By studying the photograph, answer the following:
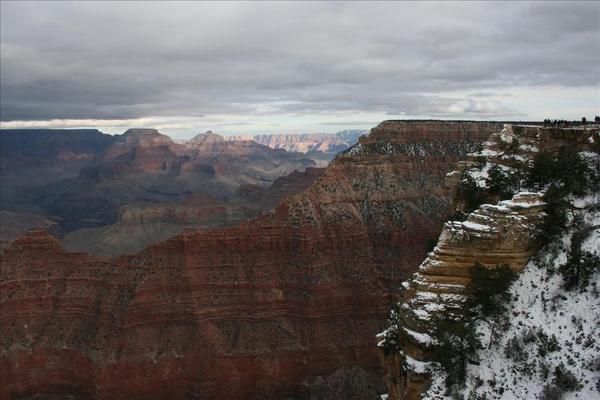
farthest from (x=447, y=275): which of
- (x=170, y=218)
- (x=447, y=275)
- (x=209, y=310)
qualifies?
(x=170, y=218)

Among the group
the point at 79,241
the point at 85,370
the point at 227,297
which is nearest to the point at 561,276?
the point at 227,297

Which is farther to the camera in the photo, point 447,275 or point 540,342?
point 447,275

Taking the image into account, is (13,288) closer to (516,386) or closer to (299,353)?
(299,353)

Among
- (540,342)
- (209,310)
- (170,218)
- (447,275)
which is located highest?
(447,275)

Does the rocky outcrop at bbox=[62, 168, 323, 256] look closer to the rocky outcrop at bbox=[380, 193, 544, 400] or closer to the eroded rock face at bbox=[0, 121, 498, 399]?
the eroded rock face at bbox=[0, 121, 498, 399]

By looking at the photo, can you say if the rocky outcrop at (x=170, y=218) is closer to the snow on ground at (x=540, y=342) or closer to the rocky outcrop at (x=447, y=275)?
the rocky outcrop at (x=447, y=275)

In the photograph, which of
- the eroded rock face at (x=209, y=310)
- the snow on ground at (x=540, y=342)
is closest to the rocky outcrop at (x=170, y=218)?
the eroded rock face at (x=209, y=310)

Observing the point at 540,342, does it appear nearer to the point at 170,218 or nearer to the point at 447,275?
the point at 447,275

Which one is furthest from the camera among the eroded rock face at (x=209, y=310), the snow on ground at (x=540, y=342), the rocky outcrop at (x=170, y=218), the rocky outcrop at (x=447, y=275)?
the rocky outcrop at (x=170, y=218)

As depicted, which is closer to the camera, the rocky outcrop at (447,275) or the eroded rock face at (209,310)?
the rocky outcrop at (447,275)
